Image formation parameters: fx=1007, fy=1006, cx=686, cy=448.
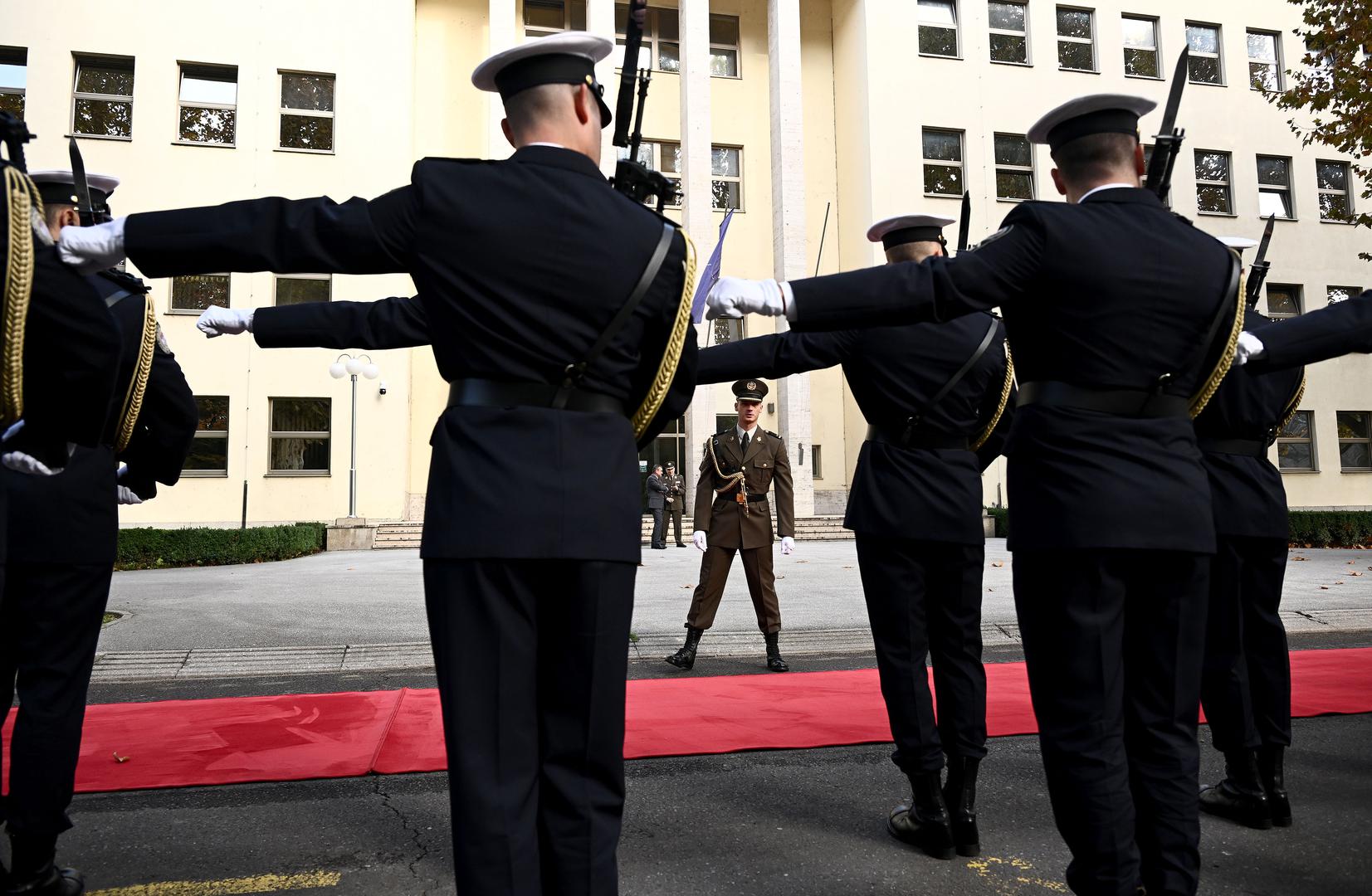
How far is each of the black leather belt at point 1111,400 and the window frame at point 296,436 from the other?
21.7 metres

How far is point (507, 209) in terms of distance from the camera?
2.31 meters

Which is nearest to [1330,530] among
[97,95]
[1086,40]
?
[1086,40]

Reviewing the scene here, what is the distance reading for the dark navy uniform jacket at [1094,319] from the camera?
2748 millimetres

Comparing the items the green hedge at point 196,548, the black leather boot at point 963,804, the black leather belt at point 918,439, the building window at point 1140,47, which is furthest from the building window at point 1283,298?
the black leather boot at point 963,804

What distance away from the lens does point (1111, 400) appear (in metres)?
2.86

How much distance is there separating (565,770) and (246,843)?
6.84ft

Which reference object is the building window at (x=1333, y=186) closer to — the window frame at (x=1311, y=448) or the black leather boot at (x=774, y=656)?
the window frame at (x=1311, y=448)

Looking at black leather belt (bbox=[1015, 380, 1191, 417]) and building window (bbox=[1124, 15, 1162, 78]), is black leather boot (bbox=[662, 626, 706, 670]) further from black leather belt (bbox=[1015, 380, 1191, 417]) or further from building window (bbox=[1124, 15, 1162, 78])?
building window (bbox=[1124, 15, 1162, 78])

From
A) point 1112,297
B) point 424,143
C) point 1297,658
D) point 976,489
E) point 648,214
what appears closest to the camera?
point 648,214

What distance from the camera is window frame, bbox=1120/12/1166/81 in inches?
1069

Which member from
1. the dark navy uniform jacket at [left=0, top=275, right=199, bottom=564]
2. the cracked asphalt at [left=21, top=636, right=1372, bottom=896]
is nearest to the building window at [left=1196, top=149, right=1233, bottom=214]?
the cracked asphalt at [left=21, top=636, right=1372, bottom=896]

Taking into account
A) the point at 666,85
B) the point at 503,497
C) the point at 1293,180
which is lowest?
the point at 503,497

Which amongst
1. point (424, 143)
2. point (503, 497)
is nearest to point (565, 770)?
point (503, 497)

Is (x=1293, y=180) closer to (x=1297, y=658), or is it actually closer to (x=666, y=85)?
(x=666, y=85)
